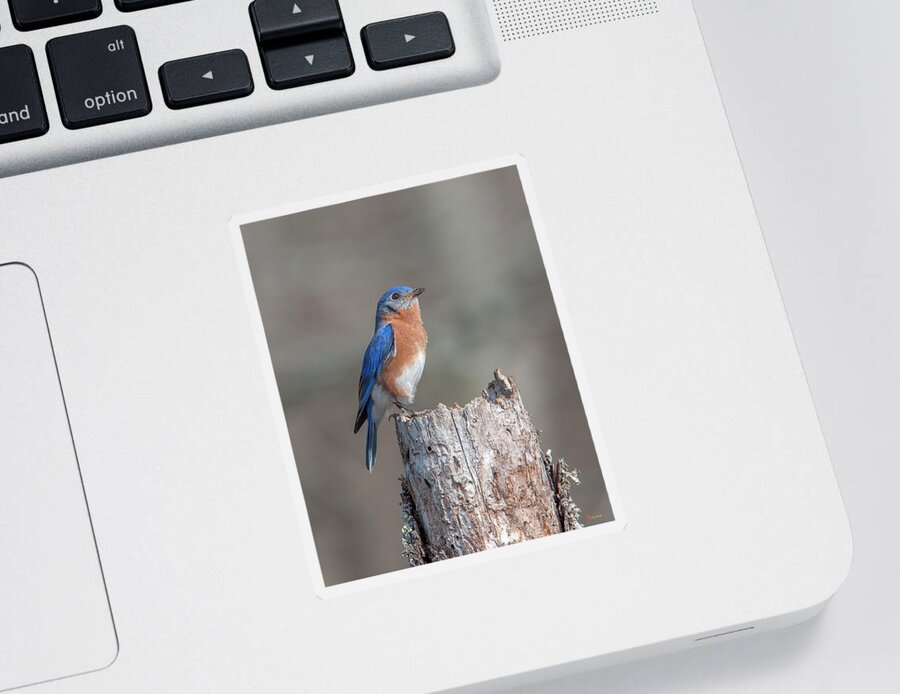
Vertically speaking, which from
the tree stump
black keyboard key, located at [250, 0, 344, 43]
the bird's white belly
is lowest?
the tree stump

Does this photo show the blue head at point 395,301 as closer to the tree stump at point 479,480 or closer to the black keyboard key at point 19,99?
the tree stump at point 479,480

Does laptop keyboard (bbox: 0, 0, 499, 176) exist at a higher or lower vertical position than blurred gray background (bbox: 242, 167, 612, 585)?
higher

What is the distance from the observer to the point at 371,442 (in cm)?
43

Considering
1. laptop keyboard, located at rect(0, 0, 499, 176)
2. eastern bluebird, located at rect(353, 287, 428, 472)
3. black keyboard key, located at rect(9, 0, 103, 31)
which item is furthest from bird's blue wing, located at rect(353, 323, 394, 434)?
black keyboard key, located at rect(9, 0, 103, 31)

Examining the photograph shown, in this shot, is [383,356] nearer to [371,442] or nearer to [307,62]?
[371,442]

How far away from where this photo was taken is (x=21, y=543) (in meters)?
0.40

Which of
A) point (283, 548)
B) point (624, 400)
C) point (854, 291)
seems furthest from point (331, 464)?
point (854, 291)

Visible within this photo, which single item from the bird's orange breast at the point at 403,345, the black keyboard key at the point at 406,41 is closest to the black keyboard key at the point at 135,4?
→ the black keyboard key at the point at 406,41

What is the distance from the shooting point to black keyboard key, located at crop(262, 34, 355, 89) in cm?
46

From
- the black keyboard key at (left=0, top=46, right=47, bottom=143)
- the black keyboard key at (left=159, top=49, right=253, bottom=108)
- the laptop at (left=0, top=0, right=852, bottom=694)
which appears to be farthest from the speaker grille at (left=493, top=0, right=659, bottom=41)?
the black keyboard key at (left=0, top=46, right=47, bottom=143)

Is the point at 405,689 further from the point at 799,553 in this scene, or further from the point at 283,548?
the point at 799,553

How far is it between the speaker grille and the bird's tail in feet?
0.81

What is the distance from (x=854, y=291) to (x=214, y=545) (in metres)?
0.42

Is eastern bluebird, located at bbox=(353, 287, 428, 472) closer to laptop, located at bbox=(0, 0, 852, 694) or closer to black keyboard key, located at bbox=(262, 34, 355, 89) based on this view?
laptop, located at bbox=(0, 0, 852, 694)
